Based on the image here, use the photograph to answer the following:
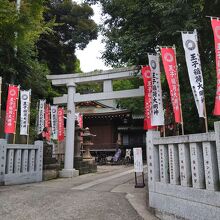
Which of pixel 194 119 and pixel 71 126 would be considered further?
pixel 71 126

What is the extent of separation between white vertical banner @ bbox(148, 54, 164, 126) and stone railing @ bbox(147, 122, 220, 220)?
1.61 meters

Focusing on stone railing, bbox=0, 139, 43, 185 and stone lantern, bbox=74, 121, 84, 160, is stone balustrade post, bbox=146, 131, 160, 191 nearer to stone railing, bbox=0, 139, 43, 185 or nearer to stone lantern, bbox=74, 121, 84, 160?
stone railing, bbox=0, 139, 43, 185

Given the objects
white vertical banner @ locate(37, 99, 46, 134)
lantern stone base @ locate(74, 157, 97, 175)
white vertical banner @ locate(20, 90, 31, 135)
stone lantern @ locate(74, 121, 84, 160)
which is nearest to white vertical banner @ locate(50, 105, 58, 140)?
white vertical banner @ locate(37, 99, 46, 134)

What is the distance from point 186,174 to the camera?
17.8ft

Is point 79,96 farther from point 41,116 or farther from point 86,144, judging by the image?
point 86,144

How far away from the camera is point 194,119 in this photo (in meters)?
9.52

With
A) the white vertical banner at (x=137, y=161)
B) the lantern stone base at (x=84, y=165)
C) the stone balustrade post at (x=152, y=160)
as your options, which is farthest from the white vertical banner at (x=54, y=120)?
the stone balustrade post at (x=152, y=160)

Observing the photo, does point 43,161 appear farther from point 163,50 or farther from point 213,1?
point 213,1

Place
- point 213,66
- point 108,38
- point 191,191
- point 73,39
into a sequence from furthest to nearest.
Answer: point 73,39, point 108,38, point 213,66, point 191,191

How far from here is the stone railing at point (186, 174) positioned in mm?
4805

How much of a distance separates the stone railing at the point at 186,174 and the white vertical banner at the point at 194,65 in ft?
4.30

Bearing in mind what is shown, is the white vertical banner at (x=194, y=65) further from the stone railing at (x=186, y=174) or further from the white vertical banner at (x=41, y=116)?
the white vertical banner at (x=41, y=116)

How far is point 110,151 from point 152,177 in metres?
21.9

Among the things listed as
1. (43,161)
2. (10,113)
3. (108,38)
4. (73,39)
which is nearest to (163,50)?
(108,38)
